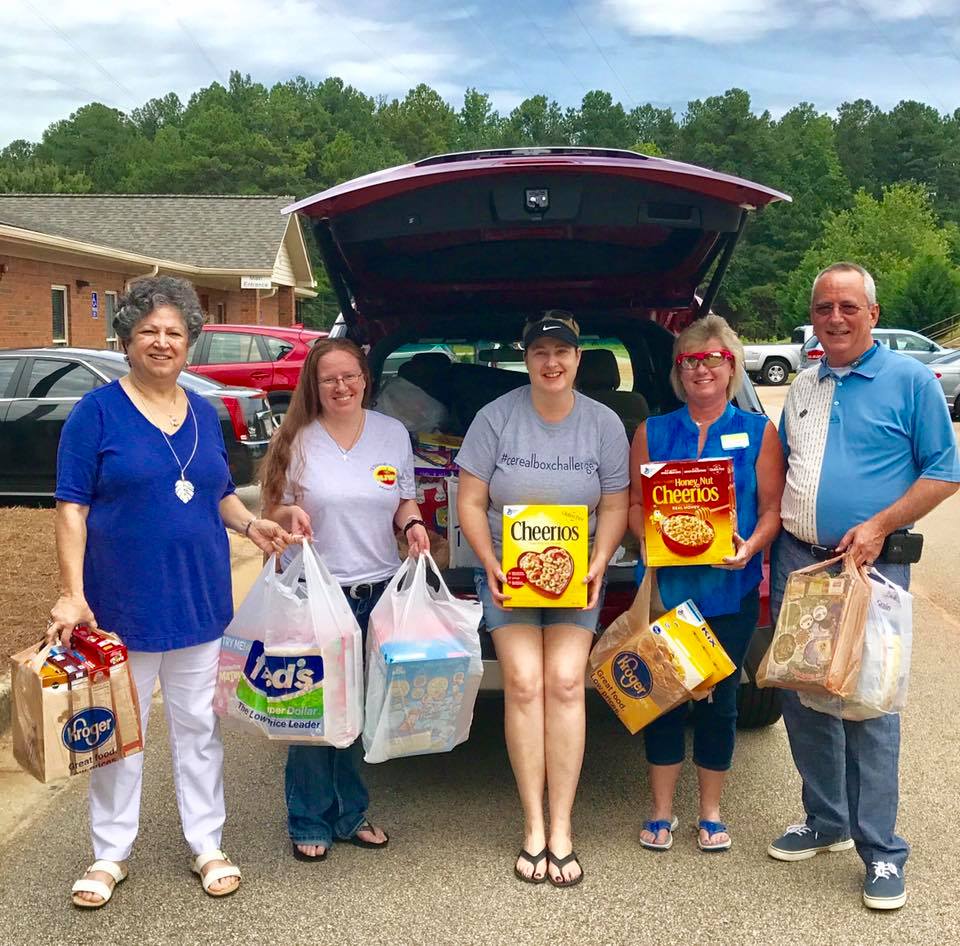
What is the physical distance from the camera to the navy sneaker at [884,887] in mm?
2924

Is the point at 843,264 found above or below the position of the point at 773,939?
above

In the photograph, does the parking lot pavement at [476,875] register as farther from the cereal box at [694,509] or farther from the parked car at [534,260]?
the cereal box at [694,509]

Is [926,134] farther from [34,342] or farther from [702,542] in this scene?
[702,542]

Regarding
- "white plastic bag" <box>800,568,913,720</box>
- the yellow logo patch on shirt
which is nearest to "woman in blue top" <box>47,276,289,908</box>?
the yellow logo patch on shirt

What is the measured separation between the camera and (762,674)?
3010 millimetres

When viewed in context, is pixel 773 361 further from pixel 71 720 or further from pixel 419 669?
pixel 71 720

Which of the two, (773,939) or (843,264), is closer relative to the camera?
(773,939)

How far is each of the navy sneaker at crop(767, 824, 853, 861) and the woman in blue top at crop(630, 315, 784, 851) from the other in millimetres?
160

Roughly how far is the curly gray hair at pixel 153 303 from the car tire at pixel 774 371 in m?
28.0

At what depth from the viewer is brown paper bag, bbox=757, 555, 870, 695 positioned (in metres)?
2.86

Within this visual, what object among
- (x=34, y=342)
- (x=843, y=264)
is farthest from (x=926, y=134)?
(x=843, y=264)

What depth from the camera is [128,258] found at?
2088cm

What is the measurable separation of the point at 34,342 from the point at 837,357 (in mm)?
17591

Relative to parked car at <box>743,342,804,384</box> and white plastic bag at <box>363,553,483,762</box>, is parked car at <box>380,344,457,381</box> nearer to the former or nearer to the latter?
white plastic bag at <box>363,553,483,762</box>
